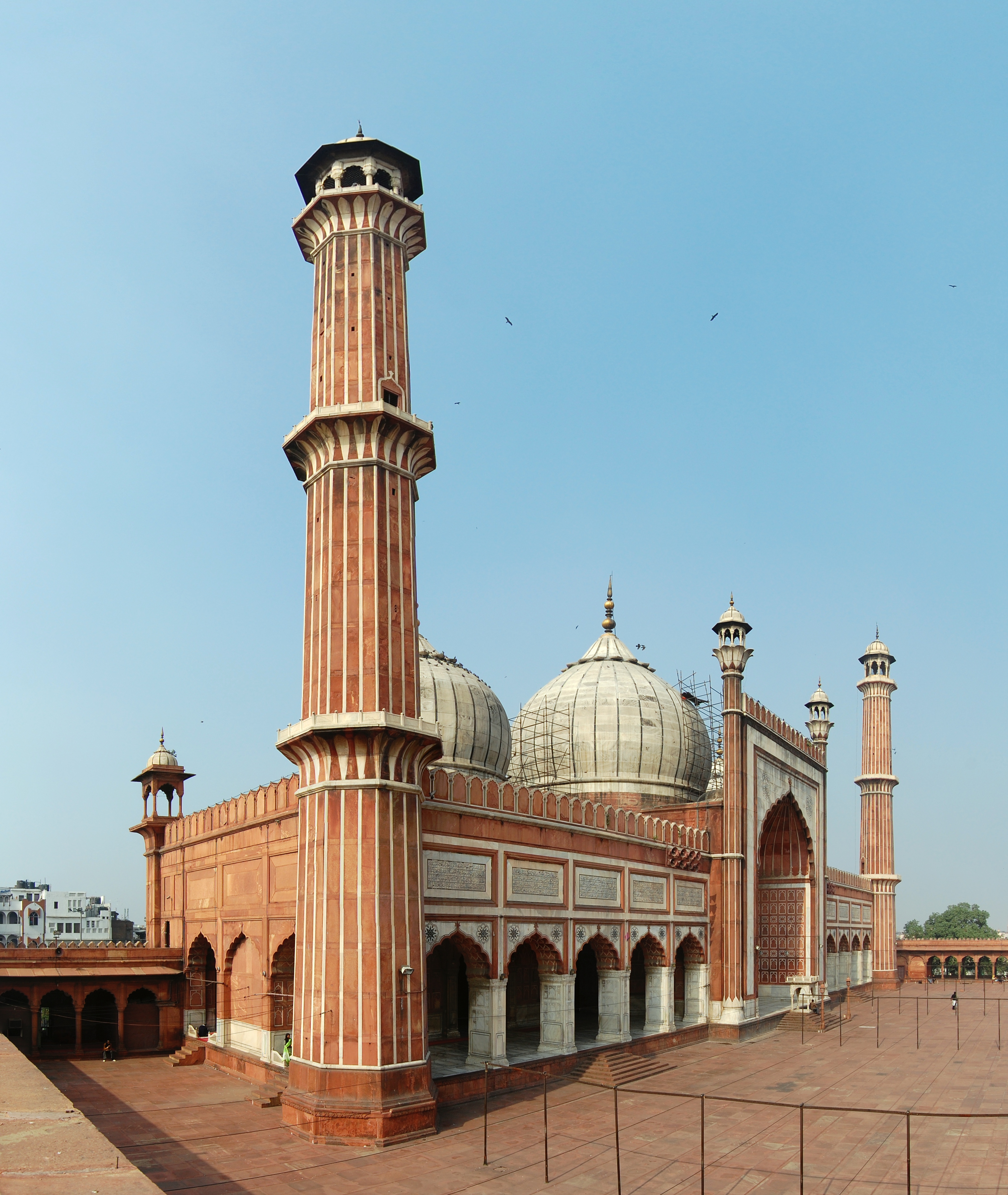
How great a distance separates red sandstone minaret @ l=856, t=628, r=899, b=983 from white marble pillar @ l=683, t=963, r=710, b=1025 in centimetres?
2783

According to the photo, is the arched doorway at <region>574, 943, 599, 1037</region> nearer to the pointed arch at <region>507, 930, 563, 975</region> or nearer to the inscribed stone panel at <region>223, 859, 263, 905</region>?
the pointed arch at <region>507, 930, 563, 975</region>

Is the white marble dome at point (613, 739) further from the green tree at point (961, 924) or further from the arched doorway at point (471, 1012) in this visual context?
the green tree at point (961, 924)

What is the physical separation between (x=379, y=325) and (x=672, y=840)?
16.5 meters

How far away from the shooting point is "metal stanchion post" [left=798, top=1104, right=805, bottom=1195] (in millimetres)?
11938

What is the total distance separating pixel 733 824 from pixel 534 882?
10511mm

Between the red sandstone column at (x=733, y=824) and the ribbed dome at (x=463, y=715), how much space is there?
7026mm

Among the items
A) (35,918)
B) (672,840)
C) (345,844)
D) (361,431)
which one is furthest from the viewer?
(35,918)

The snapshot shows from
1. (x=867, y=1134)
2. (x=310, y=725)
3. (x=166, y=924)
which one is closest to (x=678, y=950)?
(x=867, y=1134)

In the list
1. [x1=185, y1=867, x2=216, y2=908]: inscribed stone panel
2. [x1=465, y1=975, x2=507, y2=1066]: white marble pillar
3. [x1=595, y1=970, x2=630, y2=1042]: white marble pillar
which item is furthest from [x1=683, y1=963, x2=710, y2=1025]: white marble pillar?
[x1=185, y1=867, x2=216, y2=908]: inscribed stone panel

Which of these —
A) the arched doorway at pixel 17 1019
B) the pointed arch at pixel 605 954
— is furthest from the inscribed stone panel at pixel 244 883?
the pointed arch at pixel 605 954

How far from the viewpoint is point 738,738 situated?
3138cm

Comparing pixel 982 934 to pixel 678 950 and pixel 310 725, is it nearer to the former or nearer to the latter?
pixel 678 950

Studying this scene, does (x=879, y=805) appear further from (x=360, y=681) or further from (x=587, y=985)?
(x=360, y=681)

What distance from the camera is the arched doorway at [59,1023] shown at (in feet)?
86.7
